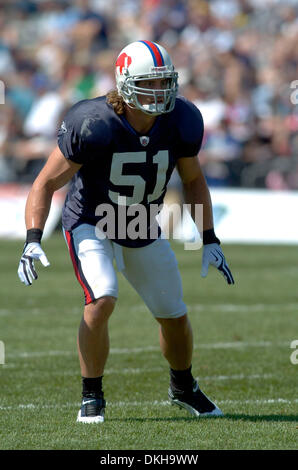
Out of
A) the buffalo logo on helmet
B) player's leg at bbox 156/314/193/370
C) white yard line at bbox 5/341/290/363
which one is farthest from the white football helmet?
white yard line at bbox 5/341/290/363

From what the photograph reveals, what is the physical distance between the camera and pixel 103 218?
4688mm

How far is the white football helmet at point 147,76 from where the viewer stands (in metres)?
4.48

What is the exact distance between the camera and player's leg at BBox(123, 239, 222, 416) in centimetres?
470

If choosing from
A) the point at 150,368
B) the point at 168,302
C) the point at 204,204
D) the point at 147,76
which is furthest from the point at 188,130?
the point at 150,368

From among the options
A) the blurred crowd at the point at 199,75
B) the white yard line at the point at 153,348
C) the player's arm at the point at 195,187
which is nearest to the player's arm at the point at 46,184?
the player's arm at the point at 195,187

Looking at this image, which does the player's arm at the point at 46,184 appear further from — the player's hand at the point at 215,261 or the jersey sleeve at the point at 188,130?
the player's hand at the point at 215,261

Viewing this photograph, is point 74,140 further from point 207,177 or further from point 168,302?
point 207,177

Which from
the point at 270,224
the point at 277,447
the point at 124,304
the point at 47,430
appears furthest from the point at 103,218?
the point at 270,224

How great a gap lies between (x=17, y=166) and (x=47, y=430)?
1108cm

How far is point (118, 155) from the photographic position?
453cm

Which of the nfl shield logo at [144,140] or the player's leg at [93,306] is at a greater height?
the nfl shield logo at [144,140]

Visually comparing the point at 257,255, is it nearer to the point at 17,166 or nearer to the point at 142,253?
the point at 17,166

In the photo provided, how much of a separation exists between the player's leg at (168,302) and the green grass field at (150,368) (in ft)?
0.35

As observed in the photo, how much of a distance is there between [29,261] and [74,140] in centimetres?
61
